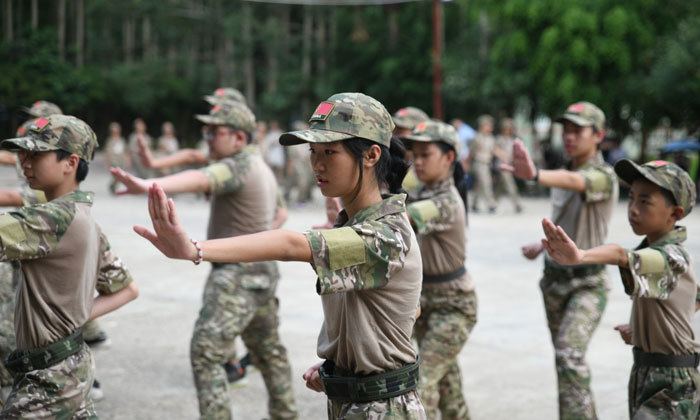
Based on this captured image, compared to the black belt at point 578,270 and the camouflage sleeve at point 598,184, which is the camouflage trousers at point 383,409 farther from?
the camouflage sleeve at point 598,184

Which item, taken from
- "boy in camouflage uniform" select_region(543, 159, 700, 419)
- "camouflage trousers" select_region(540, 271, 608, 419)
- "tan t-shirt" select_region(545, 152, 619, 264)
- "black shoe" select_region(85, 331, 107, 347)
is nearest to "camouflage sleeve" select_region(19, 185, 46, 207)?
"black shoe" select_region(85, 331, 107, 347)

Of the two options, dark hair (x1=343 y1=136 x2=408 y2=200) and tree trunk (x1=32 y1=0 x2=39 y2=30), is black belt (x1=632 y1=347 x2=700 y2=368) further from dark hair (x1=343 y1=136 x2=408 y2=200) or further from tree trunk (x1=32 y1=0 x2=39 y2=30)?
tree trunk (x1=32 y1=0 x2=39 y2=30)

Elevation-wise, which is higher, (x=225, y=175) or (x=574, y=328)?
(x=225, y=175)

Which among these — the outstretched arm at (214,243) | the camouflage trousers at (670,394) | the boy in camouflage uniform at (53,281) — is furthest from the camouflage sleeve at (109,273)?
the camouflage trousers at (670,394)

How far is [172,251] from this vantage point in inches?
98.8

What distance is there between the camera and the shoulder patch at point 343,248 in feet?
8.95

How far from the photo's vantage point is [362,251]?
278cm

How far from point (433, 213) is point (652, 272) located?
145cm

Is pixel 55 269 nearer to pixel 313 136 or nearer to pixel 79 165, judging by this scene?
pixel 79 165

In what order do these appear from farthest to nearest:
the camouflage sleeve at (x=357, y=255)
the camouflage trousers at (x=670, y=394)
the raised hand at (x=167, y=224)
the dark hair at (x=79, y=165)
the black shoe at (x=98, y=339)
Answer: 1. the black shoe at (x=98, y=339)
2. the camouflage trousers at (x=670, y=394)
3. the dark hair at (x=79, y=165)
4. the camouflage sleeve at (x=357, y=255)
5. the raised hand at (x=167, y=224)

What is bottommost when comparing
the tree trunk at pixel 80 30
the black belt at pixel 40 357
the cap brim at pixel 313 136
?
the black belt at pixel 40 357

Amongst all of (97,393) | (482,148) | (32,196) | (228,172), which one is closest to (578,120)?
(228,172)

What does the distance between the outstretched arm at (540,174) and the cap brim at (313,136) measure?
246 centimetres

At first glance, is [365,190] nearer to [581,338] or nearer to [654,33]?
[581,338]
